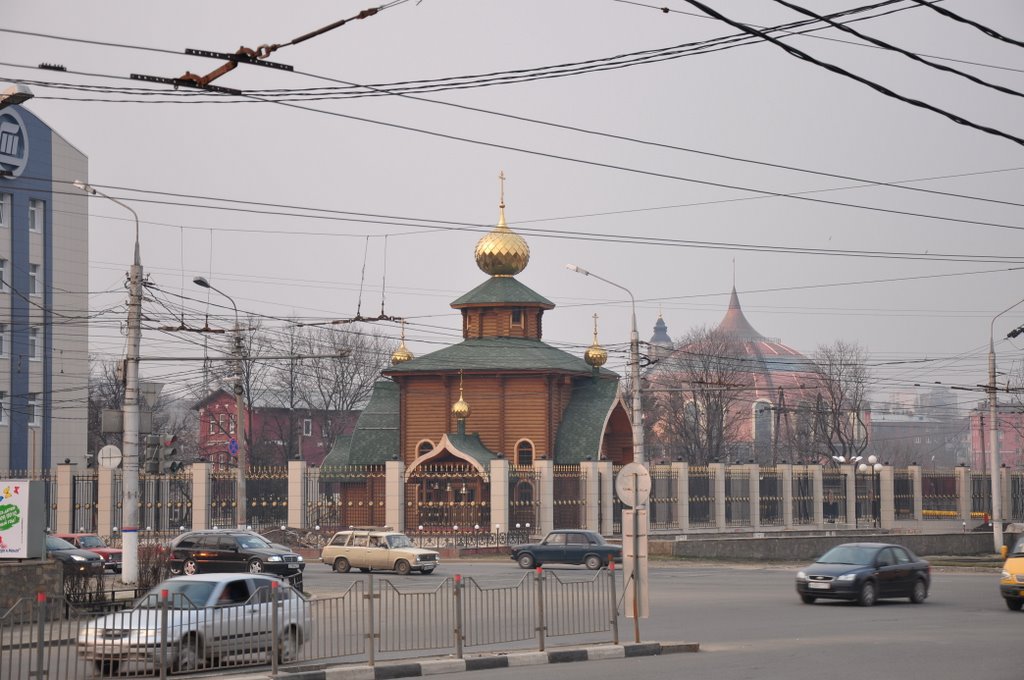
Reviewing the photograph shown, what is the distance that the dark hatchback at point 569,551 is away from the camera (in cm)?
3812

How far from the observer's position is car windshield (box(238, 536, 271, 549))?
33.3m

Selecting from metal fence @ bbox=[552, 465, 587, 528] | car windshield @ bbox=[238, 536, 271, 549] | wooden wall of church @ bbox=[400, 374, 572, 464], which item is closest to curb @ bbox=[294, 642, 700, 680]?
car windshield @ bbox=[238, 536, 271, 549]

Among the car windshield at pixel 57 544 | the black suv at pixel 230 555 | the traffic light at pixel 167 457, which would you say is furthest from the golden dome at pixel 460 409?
the traffic light at pixel 167 457

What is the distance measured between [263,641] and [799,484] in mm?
42310

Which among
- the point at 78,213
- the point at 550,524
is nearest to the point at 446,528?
the point at 550,524

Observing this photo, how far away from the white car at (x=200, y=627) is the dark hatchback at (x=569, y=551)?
68.2ft

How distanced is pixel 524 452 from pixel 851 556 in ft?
93.7

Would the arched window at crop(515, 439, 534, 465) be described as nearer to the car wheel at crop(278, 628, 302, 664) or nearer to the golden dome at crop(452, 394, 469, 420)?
the golden dome at crop(452, 394, 469, 420)

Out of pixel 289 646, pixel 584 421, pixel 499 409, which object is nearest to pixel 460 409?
pixel 499 409

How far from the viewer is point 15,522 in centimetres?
2198

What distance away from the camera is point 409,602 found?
18.7m

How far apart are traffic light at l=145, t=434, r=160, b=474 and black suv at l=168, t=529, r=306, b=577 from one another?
5.60m

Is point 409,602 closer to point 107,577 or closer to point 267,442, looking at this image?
point 107,577

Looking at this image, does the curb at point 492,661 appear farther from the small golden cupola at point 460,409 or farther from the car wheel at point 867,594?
the small golden cupola at point 460,409
